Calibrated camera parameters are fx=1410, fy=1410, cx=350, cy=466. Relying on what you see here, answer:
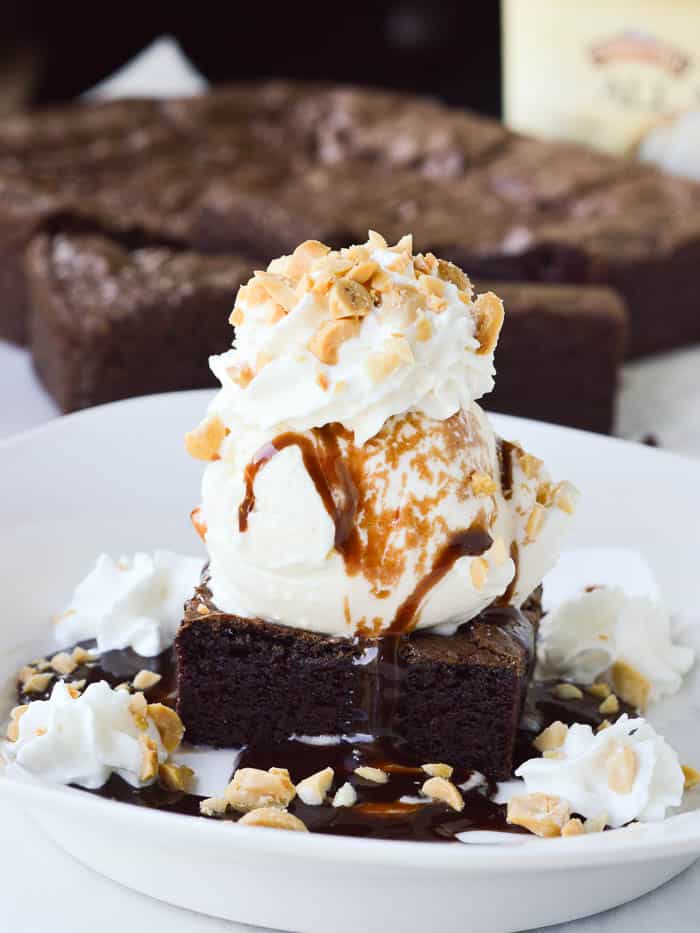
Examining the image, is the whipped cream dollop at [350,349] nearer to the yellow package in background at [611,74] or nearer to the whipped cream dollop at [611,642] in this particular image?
the whipped cream dollop at [611,642]

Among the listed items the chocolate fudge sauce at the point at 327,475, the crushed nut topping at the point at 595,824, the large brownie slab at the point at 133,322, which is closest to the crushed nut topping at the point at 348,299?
the chocolate fudge sauce at the point at 327,475

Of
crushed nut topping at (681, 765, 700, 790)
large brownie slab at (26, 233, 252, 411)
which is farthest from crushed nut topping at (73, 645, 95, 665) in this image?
large brownie slab at (26, 233, 252, 411)

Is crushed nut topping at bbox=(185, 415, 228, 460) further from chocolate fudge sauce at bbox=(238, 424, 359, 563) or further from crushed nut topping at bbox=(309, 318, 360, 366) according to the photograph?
crushed nut topping at bbox=(309, 318, 360, 366)

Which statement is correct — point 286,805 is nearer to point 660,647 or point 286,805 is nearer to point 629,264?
point 660,647

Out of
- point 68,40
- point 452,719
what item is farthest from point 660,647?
point 68,40

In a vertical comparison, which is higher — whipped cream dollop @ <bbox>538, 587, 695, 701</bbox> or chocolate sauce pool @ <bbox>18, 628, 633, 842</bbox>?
chocolate sauce pool @ <bbox>18, 628, 633, 842</bbox>
